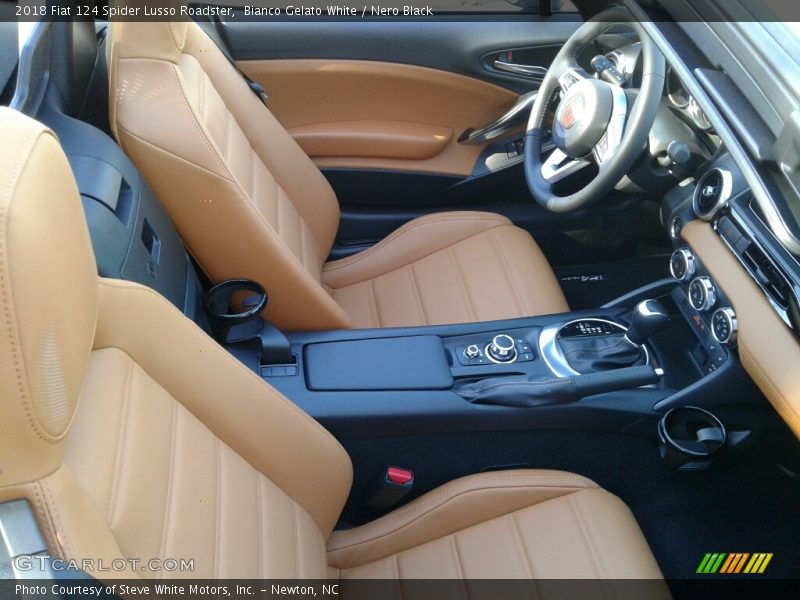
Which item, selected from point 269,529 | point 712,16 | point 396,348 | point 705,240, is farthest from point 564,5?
point 269,529

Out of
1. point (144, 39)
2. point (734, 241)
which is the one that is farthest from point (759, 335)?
point (144, 39)

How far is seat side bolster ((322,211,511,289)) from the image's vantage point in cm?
166

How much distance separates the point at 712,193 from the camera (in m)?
1.19

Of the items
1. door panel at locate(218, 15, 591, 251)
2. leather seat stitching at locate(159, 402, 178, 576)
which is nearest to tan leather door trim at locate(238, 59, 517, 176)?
door panel at locate(218, 15, 591, 251)

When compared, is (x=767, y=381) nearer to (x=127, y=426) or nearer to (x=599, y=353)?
(x=599, y=353)

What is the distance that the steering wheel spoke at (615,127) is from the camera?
124 centimetres

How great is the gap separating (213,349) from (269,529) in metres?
0.26

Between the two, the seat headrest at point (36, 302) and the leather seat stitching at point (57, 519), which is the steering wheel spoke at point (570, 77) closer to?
the seat headrest at point (36, 302)

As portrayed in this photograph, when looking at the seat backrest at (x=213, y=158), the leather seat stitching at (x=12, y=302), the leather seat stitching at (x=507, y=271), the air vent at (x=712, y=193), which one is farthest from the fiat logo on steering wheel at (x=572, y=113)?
the leather seat stitching at (x=12, y=302)

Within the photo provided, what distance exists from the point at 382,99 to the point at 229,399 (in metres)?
1.25

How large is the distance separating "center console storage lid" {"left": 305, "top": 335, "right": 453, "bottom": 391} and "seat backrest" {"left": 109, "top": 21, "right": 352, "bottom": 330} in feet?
0.34

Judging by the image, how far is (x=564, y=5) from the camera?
6.28 feet

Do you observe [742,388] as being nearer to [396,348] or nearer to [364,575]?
[396,348]

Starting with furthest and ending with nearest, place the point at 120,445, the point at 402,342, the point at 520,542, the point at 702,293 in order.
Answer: the point at 402,342
the point at 702,293
the point at 520,542
the point at 120,445
